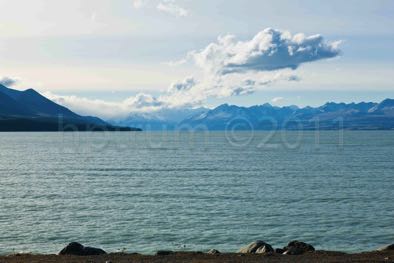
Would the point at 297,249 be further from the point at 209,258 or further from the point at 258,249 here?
the point at 209,258

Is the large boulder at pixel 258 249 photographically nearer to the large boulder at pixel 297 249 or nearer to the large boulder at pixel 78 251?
the large boulder at pixel 297 249

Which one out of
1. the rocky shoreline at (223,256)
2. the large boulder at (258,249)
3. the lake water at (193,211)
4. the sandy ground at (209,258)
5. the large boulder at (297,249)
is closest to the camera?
the sandy ground at (209,258)

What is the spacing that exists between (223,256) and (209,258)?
4.12 feet

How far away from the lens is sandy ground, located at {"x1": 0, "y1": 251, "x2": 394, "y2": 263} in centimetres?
3081

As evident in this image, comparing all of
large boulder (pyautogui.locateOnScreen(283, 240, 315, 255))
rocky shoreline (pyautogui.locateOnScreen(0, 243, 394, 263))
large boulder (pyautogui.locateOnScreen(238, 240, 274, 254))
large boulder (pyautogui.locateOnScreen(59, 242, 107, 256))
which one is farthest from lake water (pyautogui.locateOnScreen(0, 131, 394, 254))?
large boulder (pyautogui.locateOnScreen(283, 240, 315, 255))

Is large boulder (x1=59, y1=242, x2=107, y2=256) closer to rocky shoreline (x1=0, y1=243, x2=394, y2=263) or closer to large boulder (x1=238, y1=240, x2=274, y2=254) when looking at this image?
rocky shoreline (x1=0, y1=243, x2=394, y2=263)

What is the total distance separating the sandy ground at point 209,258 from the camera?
30.8 m

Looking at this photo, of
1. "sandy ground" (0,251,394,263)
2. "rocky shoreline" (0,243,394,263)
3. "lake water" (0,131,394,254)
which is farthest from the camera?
"lake water" (0,131,394,254)

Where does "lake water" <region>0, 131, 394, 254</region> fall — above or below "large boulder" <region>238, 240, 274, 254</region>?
below

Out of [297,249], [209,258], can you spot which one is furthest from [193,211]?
[209,258]

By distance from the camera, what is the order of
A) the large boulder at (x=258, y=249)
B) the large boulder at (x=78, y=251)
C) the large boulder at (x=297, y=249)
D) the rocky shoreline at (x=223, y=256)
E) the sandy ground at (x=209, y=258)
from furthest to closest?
1. the large boulder at (x=258, y=249)
2. the large boulder at (x=78, y=251)
3. the large boulder at (x=297, y=249)
4. the rocky shoreline at (x=223, y=256)
5. the sandy ground at (x=209, y=258)

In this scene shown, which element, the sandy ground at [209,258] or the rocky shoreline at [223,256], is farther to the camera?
the rocky shoreline at [223,256]

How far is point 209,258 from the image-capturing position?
3206 centimetres

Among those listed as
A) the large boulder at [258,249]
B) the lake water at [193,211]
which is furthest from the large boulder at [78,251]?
the large boulder at [258,249]
